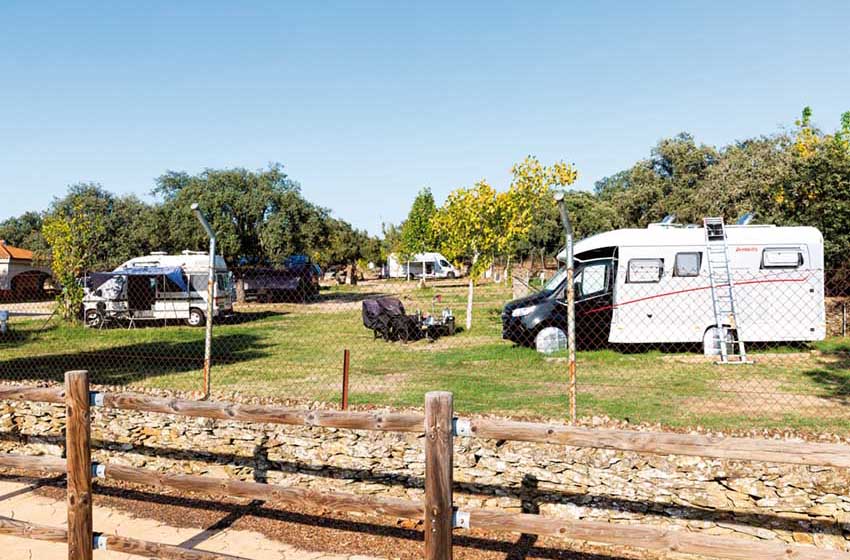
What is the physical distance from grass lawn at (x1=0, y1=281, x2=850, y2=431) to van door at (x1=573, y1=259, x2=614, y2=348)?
0.39m

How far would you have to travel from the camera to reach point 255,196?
31.2m

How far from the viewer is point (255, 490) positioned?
4223 millimetres

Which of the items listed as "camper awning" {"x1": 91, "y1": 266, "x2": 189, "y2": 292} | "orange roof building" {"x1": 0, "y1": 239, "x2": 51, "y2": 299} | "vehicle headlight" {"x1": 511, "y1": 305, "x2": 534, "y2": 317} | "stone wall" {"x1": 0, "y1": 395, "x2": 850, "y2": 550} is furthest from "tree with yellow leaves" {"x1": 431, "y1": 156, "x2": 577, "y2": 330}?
"orange roof building" {"x1": 0, "y1": 239, "x2": 51, "y2": 299}

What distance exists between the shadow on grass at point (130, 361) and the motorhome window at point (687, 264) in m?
8.78

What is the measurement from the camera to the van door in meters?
12.8

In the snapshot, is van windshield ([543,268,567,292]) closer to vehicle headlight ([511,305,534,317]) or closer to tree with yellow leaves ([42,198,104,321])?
vehicle headlight ([511,305,534,317])

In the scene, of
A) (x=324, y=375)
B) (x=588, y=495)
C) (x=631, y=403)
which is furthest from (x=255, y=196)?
(x=588, y=495)

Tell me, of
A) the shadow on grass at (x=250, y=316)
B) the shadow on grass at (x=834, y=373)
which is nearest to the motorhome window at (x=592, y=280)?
the shadow on grass at (x=834, y=373)

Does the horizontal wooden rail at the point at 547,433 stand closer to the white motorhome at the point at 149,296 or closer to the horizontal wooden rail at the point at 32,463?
the horizontal wooden rail at the point at 32,463

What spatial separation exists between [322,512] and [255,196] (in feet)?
90.4

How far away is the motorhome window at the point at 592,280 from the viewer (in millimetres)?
13031

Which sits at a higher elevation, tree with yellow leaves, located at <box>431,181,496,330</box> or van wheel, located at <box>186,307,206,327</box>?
tree with yellow leaves, located at <box>431,181,496,330</box>

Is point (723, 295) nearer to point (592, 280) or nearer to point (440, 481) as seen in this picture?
point (592, 280)

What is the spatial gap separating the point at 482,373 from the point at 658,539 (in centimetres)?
747
